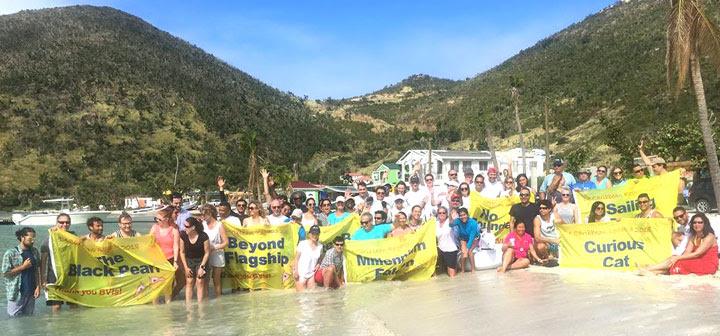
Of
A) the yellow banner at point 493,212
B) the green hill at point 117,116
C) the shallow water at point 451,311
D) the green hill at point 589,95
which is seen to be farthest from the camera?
the green hill at point 117,116

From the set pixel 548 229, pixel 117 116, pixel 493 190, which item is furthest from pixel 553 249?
pixel 117 116

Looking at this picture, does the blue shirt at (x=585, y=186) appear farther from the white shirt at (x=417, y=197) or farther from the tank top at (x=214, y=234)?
Result: the tank top at (x=214, y=234)

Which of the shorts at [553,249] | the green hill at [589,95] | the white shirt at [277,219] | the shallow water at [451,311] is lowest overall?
the shallow water at [451,311]

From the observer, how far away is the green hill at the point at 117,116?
91.1 metres

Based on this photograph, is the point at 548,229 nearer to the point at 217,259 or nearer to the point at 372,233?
the point at 372,233

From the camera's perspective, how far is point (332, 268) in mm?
11398

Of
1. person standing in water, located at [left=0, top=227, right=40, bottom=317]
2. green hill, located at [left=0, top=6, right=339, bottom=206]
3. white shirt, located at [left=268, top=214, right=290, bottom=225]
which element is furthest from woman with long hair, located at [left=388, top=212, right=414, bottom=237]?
green hill, located at [left=0, top=6, right=339, bottom=206]

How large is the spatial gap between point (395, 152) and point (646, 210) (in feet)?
394

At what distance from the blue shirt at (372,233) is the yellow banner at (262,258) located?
1.21m

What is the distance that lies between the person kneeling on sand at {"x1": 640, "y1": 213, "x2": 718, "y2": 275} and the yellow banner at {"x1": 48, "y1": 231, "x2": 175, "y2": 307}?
8451 mm

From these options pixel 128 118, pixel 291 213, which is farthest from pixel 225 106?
pixel 291 213

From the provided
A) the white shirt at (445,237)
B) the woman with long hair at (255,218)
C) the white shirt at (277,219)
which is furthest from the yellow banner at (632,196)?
the woman with long hair at (255,218)

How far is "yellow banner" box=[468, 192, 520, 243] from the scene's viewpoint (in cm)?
1334

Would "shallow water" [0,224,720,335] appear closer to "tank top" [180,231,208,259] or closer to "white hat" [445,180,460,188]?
"tank top" [180,231,208,259]
